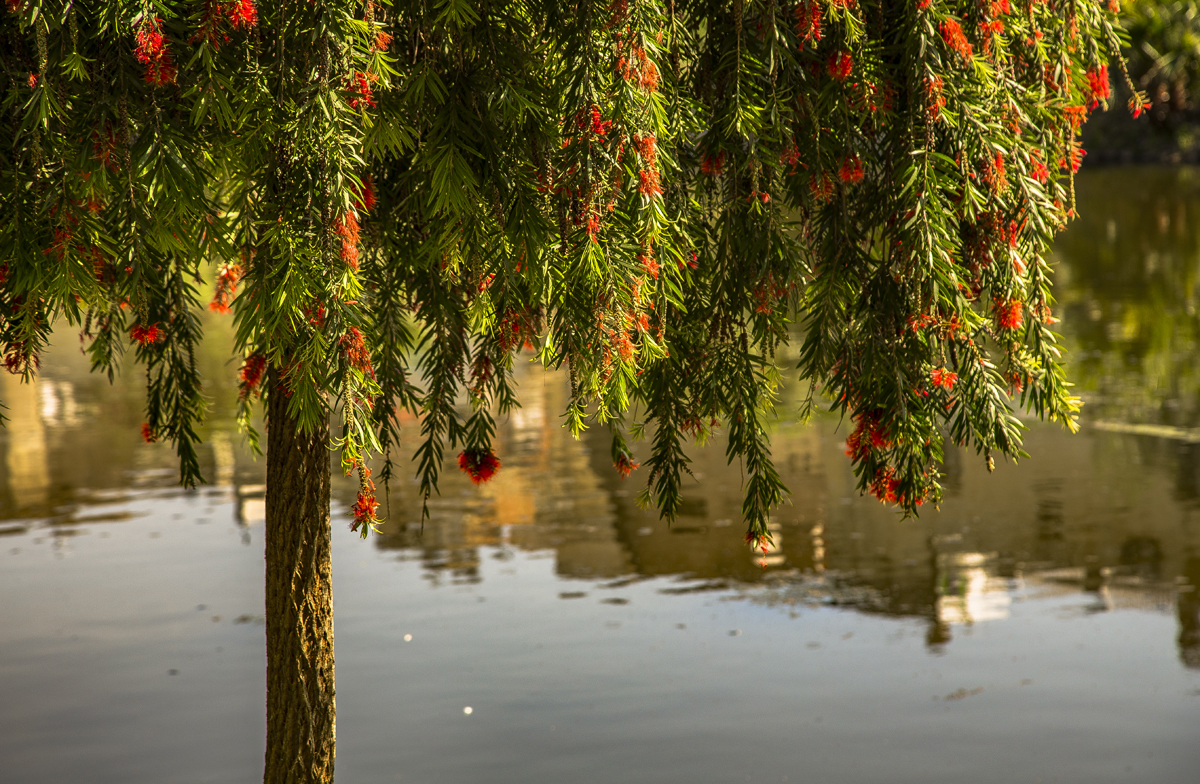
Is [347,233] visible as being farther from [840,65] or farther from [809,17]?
[840,65]

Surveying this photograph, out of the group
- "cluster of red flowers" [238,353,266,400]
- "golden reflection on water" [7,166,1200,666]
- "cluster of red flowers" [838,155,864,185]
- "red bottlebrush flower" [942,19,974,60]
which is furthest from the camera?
"golden reflection on water" [7,166,1200,666]

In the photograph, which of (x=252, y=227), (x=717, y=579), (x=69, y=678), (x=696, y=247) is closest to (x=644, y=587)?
(x=717, y=579)

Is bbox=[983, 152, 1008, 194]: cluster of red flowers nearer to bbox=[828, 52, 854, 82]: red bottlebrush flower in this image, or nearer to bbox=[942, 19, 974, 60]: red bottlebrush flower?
bbox=[942, 19, 974, 60]: red bottlebrush flower

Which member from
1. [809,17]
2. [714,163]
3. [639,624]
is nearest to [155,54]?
[714,163]

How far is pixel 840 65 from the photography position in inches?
137

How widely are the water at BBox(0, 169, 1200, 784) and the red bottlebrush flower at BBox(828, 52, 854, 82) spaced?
4.05m

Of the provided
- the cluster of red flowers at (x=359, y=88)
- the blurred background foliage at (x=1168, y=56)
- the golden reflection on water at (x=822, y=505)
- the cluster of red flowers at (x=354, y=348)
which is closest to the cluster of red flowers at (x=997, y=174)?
the cluster of red flowers at (x=359, y=88)

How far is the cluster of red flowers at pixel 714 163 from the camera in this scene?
11.9ft

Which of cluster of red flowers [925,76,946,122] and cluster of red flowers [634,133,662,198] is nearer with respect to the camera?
cluster of red flowers [634,133,662,198]

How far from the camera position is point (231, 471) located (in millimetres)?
12617

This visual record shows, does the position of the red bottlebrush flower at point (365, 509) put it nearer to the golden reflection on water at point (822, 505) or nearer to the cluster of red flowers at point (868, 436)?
the cluster of red flowers at point (868, 436)

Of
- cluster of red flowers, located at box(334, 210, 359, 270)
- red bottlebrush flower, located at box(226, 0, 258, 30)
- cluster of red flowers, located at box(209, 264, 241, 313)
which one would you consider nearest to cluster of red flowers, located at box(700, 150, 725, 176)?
cluster of red flowers, located at box(334, 210, 359, 270)

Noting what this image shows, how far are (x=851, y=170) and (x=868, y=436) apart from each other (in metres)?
0.88

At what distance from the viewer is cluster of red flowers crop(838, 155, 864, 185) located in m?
3.59
